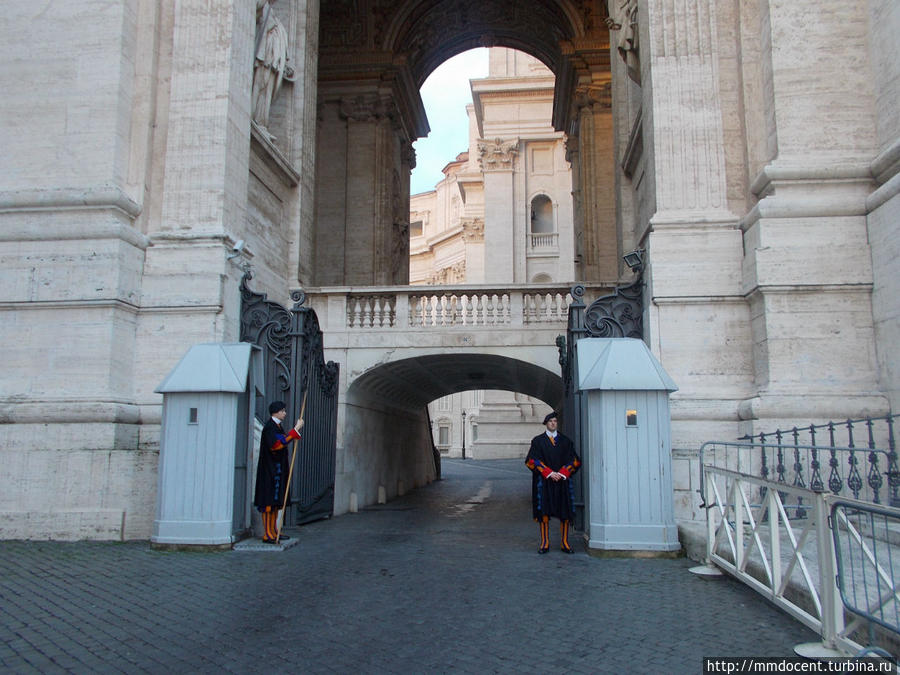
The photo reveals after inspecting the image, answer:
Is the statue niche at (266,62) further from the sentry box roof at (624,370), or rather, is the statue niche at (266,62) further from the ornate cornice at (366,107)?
the ornate cornice at (366,107)

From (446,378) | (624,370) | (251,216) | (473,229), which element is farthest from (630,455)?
(473,229)

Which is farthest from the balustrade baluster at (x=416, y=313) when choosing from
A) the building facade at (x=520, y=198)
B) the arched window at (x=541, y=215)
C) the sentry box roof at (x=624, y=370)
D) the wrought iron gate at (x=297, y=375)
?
the arched window at (x=541, y=215)

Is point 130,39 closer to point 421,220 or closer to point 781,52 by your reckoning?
point 781,52

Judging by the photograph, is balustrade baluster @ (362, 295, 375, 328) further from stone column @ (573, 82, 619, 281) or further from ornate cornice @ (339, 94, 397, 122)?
ornate cornice @ (339, 94, 397, 122)

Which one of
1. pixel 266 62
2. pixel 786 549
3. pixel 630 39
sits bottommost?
pixel 786 549

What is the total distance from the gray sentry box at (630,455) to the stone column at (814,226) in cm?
187

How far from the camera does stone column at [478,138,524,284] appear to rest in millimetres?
46438

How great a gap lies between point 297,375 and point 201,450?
8.52 ft

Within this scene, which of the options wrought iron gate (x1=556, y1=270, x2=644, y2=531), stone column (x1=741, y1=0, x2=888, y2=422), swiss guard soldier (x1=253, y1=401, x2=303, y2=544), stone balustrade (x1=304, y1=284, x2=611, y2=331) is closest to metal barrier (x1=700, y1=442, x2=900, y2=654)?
stone column (x1=741, y1=0, x2=888, y2=422)

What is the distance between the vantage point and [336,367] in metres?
13.2

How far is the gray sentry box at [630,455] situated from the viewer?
27.2ft

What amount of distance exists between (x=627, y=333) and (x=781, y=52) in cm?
445

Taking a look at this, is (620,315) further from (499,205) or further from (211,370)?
(499,205)

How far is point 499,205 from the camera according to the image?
4744 cm
